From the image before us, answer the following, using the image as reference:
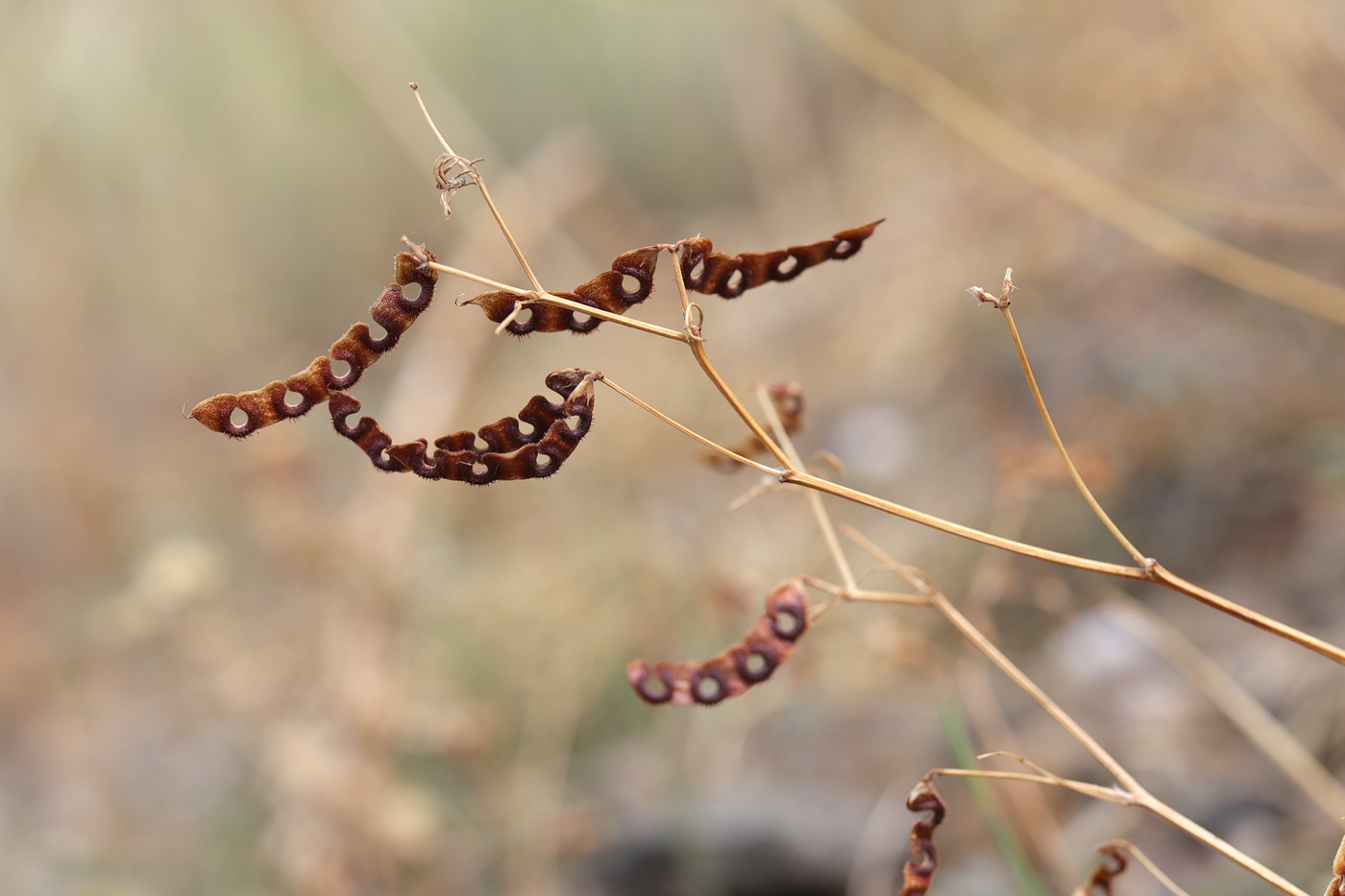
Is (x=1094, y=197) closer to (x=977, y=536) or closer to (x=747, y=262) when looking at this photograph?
(x=747, y=262)

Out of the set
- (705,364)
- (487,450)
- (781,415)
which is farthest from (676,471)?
(705,364)

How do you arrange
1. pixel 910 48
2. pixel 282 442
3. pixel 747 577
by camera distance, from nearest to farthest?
pixel 747 577 → pixel 282 442 → pixel 910 48

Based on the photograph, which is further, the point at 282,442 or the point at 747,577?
the point at 282,442

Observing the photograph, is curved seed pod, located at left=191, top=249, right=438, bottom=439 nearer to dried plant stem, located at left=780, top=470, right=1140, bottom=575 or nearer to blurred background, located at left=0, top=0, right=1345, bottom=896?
dried plant stem, located at left=780, top=470, right=1140, bottom=575

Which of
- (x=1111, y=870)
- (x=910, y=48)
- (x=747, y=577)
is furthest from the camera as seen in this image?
(x=910, y=48)

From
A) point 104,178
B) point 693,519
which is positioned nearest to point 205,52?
point 104,178

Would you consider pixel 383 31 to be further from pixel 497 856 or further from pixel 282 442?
pixel 497 856

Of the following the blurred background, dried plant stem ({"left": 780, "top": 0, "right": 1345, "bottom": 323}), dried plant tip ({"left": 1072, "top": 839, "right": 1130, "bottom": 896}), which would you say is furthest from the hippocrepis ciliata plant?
dried plant stem ({"left": 780, "top": 0, "right": 1345, "bottom": 323})
